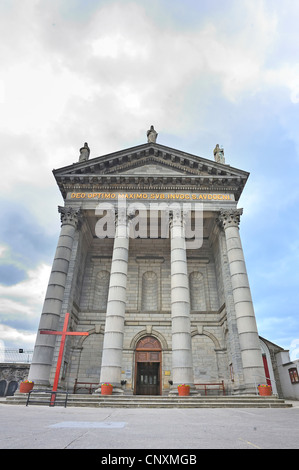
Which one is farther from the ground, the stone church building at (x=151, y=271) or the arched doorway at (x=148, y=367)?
the stone church building at (x=151, y=271)

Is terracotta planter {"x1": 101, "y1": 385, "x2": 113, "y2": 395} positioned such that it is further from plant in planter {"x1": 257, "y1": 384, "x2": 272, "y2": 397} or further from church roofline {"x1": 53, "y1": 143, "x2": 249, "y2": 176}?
church roofline {"x1": 53, "y1": 143, "x2": 249, "y2": 176}

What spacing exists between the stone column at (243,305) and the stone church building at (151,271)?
7 cm

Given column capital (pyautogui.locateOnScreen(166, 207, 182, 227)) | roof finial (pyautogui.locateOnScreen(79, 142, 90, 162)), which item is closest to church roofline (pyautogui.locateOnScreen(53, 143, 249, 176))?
roof finial (pyautogui.locateOnScreen(79, 142, 90, 162))

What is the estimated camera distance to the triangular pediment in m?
21.6

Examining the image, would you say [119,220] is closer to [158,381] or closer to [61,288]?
[61,288]

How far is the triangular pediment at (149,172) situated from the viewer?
21.6 m

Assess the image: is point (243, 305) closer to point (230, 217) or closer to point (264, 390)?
point (264, 390)

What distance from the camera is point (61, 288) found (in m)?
18.1

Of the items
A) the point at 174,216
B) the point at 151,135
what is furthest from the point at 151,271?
the point at 151,135

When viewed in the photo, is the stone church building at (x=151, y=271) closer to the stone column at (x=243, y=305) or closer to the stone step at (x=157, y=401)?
the stone column at (x=243, y=305)

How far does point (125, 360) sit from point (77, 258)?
8457 mm

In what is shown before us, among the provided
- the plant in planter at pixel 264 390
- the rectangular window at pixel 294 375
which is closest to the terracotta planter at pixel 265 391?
the plant in planter at pixel 264 390

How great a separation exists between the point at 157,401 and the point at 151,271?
41.9 feet
